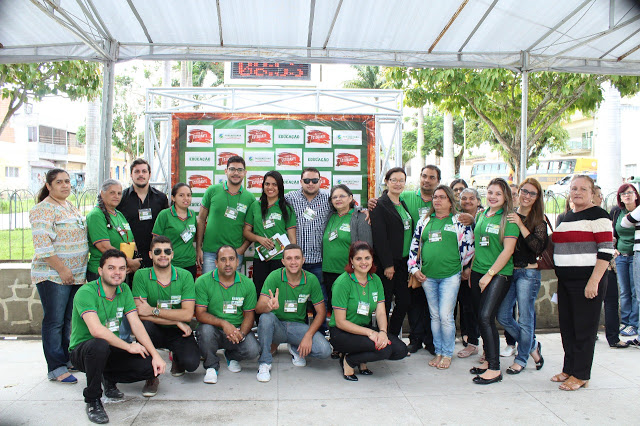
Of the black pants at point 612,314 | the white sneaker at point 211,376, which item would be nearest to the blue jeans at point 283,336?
the white sneaker at point 211,376

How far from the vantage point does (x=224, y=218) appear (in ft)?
16.4

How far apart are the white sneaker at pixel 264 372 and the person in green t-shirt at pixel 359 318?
2.07ft

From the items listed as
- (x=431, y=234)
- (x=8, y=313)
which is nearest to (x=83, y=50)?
(x=8, y=313)

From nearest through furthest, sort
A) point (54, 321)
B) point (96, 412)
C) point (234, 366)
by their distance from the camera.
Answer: point (96, 412) < point (54, 321) < point (234, 366)

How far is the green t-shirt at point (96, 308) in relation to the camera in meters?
3.66

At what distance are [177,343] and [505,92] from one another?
856 cm

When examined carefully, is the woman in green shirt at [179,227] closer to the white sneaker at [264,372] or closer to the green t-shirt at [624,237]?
the white sneaker at [264,372]

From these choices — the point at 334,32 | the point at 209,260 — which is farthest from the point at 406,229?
the point at 334,32

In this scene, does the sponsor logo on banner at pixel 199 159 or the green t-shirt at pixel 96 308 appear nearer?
the green t-shirt at pixel 96 308

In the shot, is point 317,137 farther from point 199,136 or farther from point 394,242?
point 394,242

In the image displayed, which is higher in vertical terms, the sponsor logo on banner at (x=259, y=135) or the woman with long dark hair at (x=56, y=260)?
the sponsor logo on banner at (x=259, y=135)

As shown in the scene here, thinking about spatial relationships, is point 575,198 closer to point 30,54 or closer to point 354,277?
point 354,277

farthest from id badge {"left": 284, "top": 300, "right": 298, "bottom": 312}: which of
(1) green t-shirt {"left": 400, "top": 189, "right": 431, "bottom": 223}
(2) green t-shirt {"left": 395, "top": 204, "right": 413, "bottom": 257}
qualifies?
(1) green t-shirt {"left": 400, "top": 189, "right": 431, "bottom": 223}

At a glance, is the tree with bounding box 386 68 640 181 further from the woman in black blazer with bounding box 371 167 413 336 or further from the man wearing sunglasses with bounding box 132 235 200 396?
the man wearing sunglasses with bounding box 132 235 200 396
